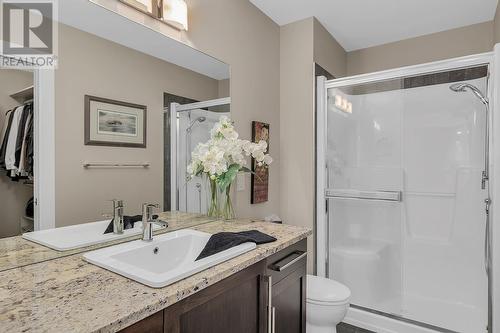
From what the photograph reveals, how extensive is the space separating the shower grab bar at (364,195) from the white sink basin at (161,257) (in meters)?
1.35

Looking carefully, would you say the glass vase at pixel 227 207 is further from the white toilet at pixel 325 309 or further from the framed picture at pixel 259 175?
the white toilet at pixel 325 309

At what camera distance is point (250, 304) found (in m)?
1.17

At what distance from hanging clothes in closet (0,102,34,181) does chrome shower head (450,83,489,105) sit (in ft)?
8.40

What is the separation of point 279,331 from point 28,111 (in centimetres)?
135

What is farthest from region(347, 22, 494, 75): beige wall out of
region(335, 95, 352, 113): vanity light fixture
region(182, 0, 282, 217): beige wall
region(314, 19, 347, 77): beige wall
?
region(182, 0, 282, 217): beige wall

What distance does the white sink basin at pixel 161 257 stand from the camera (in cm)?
93

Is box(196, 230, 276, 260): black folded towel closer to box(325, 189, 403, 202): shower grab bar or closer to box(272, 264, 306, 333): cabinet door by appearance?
box(272, 264, 306, 333): cabinet door

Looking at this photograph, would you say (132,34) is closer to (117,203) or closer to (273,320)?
(117,203)

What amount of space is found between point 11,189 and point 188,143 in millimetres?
865

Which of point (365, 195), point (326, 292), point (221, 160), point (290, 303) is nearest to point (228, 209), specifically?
point (221, 160)

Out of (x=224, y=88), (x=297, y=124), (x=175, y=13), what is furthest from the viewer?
(x=297, y=124)

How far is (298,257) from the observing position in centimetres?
152

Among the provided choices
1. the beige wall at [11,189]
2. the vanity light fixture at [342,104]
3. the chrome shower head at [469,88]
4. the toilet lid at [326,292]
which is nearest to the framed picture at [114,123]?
the beige wall at [11,189]

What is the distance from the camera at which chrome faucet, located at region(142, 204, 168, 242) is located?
4.39ft
